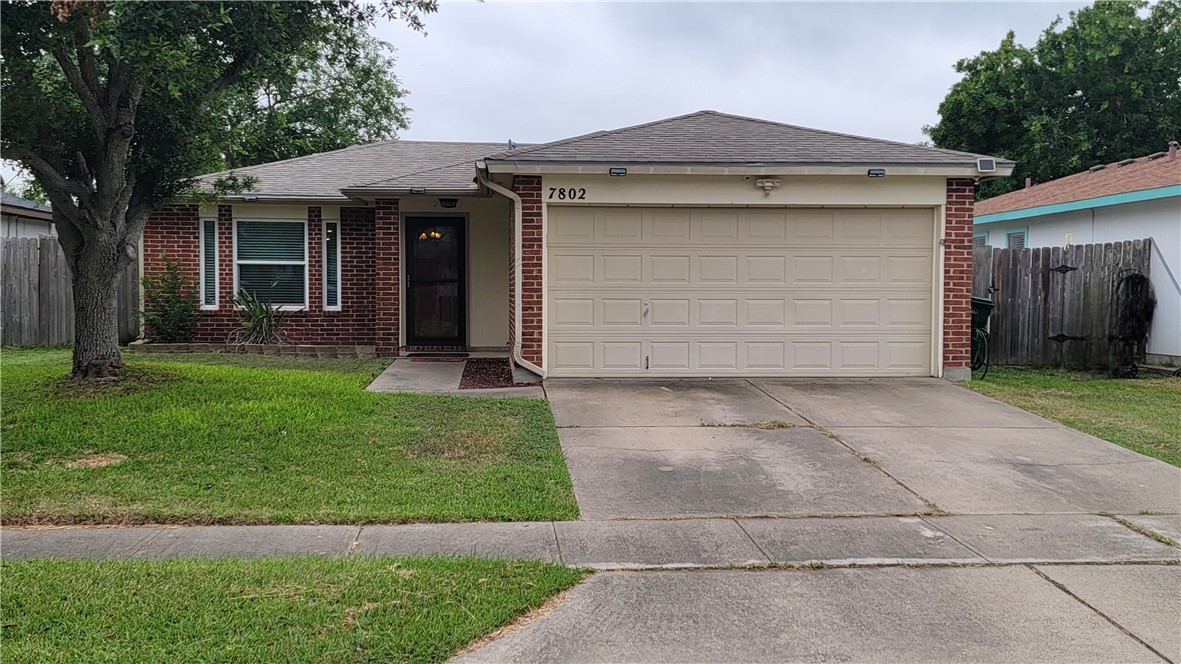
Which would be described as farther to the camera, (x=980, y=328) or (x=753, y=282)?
(x=980, y=328)

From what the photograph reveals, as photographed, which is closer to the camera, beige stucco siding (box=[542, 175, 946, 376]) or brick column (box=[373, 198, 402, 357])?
beige stucco siding (box=[542, 175, 946, 376])

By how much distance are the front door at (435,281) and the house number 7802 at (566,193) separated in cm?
335

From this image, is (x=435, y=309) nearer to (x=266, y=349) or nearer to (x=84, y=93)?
(x=266, y=349)

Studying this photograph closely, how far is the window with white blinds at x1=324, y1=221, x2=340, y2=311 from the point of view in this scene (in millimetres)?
13227

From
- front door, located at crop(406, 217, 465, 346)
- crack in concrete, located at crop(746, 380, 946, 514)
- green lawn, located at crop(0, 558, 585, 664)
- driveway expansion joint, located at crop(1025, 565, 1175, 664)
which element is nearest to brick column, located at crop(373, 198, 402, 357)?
front door, located at crop(406, 217, 465, 346)

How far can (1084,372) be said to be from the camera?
39.3 feet

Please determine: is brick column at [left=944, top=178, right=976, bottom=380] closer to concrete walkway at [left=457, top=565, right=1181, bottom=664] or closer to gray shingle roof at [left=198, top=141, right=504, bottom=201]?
concrete walkway at [left=457, top=565, right=1181, bottom=664]

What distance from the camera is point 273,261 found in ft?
43.3

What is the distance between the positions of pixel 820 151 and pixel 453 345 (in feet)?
20.9

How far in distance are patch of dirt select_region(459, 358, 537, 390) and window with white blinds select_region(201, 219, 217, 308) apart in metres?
4.47

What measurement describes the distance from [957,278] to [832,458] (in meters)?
4.94

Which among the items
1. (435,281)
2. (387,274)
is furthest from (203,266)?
(435,281)

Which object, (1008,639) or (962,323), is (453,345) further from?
(1008,639)

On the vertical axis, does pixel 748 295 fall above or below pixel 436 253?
below
